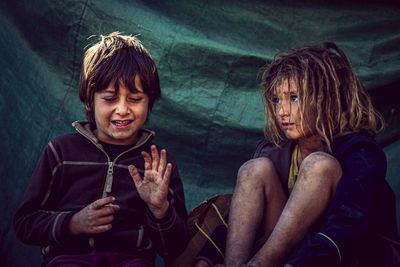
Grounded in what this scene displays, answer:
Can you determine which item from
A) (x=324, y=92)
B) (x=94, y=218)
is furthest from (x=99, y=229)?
(x=324, y=92)

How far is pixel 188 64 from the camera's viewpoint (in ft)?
11.3

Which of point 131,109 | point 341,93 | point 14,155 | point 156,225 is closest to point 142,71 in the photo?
point 131,109

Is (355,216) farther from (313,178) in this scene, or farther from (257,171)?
(257,171)

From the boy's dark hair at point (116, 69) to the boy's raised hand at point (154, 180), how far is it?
0.33 metres

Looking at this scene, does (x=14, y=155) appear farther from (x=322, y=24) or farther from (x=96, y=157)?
(x=322, y=24)

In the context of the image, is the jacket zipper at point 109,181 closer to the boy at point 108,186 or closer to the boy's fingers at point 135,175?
the boy at point 108,186

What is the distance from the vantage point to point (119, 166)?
275 centimetres

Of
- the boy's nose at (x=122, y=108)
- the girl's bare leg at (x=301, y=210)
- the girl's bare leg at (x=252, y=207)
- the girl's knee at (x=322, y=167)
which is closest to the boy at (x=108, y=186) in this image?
the boy's nose at (x=122, y=108)

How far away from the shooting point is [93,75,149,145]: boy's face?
2721mm

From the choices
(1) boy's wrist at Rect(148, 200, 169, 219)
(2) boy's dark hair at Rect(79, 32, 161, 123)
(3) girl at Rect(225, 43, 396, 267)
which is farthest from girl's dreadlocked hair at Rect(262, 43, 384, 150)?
(1) boy's wrist at Rect(148, 200, 169, 219)

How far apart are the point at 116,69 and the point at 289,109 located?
66 cm

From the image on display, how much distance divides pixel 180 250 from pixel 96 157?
47 centimetres

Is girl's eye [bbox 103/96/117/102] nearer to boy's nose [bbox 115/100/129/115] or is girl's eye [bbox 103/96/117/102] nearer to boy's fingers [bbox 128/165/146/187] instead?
boy's nose [bbox 115/100/129/115]

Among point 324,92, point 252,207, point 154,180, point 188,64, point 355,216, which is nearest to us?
point 355,216
